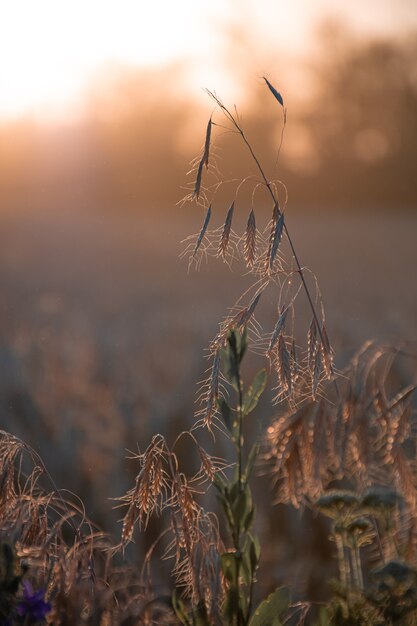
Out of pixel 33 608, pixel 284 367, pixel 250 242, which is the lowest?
pixel 33 608

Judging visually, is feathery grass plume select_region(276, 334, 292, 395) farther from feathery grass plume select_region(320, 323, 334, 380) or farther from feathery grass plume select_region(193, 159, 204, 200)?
feathery grass plume select_region(193, 159, 204, 200)

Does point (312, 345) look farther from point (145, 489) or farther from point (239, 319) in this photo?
point (145, 489)

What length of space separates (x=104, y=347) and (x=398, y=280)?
100 inches

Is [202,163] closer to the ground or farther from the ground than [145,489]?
farther from the ground

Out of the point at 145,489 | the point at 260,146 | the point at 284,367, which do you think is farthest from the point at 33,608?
the point at 260,146

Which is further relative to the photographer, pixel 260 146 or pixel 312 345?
pixel 260 146

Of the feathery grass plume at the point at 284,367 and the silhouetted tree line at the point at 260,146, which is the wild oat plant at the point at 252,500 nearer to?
the feathery grass plume at the point at 284,367

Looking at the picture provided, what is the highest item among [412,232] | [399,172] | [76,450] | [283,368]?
[399,172]

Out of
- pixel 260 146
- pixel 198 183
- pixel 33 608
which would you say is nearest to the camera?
pixel 33 608

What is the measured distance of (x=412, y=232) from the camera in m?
8.62

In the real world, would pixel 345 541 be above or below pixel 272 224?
below

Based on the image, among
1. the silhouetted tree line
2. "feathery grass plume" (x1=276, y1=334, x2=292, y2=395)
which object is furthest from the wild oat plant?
the silhouetted tree line

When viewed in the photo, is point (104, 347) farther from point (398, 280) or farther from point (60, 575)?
point (398, 280)

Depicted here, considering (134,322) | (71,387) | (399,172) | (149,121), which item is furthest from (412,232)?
(71,387)
